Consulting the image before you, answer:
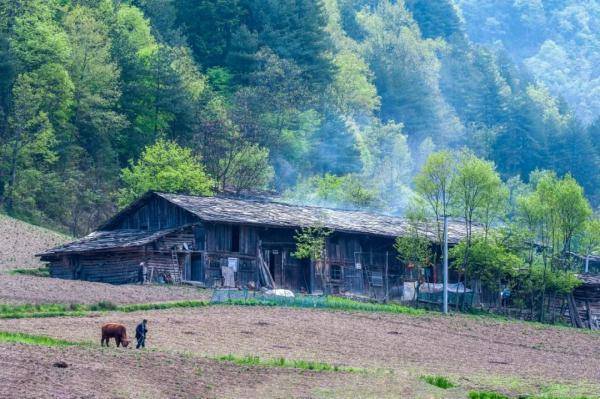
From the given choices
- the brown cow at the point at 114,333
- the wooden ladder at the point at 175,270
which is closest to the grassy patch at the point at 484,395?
the brown cow at the point at 114,333

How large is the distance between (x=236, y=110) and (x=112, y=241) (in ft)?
143

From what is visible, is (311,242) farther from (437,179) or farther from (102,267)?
(102,267)

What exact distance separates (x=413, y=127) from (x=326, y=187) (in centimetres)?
6067

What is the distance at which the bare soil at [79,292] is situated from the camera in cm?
5191

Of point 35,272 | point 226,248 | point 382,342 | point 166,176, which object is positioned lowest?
point 382,342

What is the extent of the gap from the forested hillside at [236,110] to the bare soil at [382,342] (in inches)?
1313

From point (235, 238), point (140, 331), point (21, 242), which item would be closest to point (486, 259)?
point (235, 238)

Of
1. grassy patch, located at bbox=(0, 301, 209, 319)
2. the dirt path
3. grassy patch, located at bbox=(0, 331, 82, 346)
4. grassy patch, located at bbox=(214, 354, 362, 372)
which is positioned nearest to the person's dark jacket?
the dirt path

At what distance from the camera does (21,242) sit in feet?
240

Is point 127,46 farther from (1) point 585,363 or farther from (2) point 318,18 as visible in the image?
(1) point 585,363

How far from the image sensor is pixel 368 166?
13812 cm

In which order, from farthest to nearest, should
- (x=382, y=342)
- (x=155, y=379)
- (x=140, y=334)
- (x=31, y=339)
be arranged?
(x=382, y=342)
(x=140, y=334)
(x=31, y=339)
(x=155, y=379)

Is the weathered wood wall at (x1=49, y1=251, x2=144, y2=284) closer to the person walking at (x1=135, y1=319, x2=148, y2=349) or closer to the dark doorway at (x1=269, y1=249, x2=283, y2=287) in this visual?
the dark doorway at (x1=269, y1=249, x2=283, y2=287)

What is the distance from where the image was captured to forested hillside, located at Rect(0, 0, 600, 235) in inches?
3674
